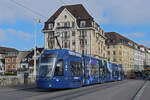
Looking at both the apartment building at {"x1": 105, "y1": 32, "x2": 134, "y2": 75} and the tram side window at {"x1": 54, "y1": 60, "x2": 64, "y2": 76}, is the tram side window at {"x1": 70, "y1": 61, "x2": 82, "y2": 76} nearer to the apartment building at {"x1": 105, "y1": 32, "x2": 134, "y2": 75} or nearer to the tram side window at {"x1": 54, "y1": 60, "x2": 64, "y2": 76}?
the tram side window at {"x1": 54, "y1": 60, "x2": 64, "y2": 76}

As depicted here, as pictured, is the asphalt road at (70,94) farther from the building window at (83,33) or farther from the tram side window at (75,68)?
the building window at (83,33)

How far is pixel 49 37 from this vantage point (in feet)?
233

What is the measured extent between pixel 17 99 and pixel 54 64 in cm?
584

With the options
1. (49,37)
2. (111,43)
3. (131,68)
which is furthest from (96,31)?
(131,68)

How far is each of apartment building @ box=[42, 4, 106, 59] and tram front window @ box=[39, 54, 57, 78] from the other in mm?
46079

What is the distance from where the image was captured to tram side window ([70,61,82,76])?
70.4 ft

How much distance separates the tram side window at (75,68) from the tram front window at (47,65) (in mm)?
2390

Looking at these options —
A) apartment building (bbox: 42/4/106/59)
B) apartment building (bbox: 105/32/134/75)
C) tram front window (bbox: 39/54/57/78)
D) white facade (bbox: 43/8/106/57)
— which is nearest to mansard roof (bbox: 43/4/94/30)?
apartment building (bbox: 42/4/106/59)

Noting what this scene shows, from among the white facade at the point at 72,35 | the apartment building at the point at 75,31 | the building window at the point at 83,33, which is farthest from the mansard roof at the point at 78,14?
the building window at the point at 83,33

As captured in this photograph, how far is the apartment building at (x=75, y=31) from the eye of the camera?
2654 inches

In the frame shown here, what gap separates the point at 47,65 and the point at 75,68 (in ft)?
12.6

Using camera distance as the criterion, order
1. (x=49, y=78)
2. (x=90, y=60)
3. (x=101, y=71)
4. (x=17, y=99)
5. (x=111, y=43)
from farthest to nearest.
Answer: (x=111, y=43), (x=101, y=71), (x=90, y=60), (x=49, y=78), (x=17, y=99)

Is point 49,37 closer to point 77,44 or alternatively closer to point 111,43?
point 77,44

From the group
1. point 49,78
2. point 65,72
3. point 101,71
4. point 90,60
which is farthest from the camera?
point 101,71
